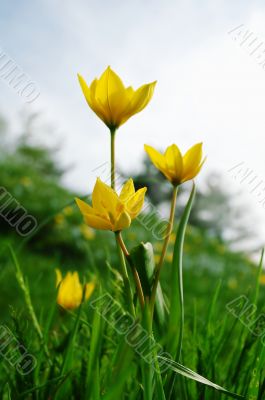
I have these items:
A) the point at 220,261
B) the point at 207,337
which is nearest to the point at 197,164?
the point at 207,337

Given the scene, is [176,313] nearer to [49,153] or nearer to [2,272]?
[2,272]

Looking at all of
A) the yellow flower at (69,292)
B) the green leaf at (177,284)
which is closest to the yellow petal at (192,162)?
the green leaf at (177,284)

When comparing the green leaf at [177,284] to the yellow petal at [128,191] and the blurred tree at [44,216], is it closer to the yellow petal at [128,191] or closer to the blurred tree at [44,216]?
the yellow petal at [128,191]

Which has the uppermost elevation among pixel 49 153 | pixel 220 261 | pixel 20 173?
pixel 49 153

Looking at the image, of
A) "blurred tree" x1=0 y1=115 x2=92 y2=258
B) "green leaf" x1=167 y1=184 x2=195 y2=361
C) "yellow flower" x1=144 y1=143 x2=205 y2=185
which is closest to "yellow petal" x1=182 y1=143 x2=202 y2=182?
"yellow flower" x1=144 y1=143 x2=205 y2=185

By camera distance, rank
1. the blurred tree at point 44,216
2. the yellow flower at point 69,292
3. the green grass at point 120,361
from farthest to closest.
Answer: the blurred tree at point 44,216
the yellow flower at point 69,292
the green grass at point 120,361

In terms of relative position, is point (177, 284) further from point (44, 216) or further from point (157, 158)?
point (44, 216)

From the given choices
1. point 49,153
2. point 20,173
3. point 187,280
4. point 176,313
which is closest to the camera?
point 176,313

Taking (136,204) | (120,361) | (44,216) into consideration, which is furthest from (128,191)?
(44,216)
